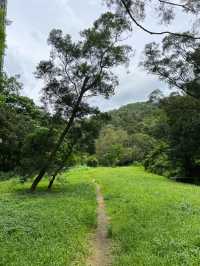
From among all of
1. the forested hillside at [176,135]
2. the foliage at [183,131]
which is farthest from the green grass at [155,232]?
the foliage at [183,131]

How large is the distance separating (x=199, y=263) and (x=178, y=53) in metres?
19.1

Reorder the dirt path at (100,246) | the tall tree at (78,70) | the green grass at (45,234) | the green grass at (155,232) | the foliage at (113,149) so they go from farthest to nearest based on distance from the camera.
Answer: the foliage at (113,149) → the tall tree at (78,70) → the dirt path at (100,246) → the green grass at (155,232) → the green grass at (45,234)

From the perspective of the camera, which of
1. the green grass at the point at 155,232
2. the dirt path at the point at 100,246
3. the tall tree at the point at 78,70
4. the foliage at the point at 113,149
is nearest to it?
the green grass at the point at 155,232

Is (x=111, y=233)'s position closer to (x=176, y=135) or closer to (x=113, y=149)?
(x=176, y=135)

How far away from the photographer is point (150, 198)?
25.9m

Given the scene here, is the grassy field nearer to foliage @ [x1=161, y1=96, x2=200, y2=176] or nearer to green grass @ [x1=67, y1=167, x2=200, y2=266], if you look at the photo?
green grass @ [x1=67, y1=167, x2=200, y2=266]

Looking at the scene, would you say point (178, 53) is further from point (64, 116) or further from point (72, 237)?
point (72, 237)

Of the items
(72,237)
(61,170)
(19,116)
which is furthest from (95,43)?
(19,116)

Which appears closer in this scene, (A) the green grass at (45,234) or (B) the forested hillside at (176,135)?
(A) the green grass at (45,234)

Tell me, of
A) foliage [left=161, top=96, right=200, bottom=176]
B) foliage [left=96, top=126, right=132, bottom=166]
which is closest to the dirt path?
foliage [left=161, top=96, right=200, bottom=176]

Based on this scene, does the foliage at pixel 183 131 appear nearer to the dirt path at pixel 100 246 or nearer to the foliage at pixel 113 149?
the dirt path at pixel 100 246

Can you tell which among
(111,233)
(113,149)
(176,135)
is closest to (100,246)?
(111,233)

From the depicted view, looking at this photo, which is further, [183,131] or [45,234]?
[183,131]

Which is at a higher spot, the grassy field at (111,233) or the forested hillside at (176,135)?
the forested hillside at (176,135)
